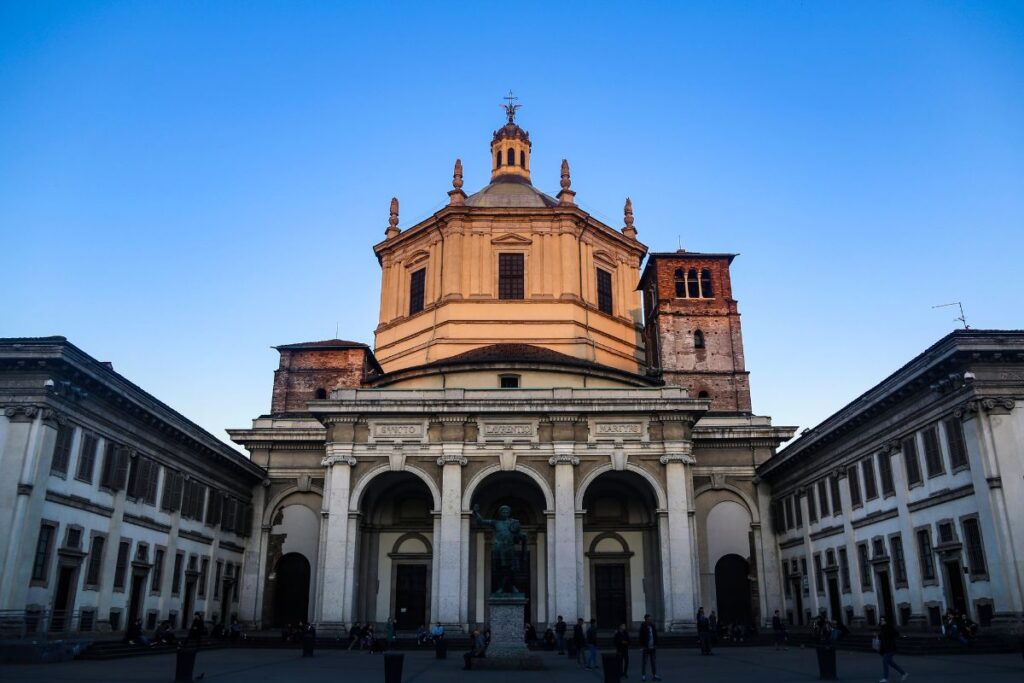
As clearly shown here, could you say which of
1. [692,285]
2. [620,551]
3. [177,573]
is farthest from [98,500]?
[692,285]

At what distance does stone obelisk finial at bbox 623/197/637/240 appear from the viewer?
145 ft

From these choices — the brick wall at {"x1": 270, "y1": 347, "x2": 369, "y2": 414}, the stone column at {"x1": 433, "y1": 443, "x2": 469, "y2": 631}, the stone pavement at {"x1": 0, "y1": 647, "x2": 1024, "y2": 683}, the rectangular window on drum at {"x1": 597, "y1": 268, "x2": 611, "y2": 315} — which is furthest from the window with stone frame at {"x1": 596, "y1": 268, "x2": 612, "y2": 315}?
the stone pavement at {"x1": 0, "y1": 647, "x2": 1024, "y2": 683}

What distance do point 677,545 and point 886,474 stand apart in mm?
7675

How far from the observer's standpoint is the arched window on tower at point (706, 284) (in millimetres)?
42438

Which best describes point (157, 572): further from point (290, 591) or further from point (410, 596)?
point (410, 596)

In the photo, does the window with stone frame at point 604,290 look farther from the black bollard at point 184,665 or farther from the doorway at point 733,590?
the black bollard at point 184,665

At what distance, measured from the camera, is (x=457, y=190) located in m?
42.3

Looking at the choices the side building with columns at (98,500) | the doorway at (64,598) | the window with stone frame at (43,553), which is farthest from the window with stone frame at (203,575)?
the window with stone frame at (43,553)

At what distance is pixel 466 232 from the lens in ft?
131

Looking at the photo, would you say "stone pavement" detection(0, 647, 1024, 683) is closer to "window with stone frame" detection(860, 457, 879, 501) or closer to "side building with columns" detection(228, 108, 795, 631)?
"window with stone frame" detection(860, 457, 879, 501)

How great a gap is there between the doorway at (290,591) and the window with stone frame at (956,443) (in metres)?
26.2

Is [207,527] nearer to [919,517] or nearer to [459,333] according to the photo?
[459,333]

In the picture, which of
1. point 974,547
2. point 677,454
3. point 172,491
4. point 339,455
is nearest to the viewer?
point 974,547

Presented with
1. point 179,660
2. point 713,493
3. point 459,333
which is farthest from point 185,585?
point 713,493
